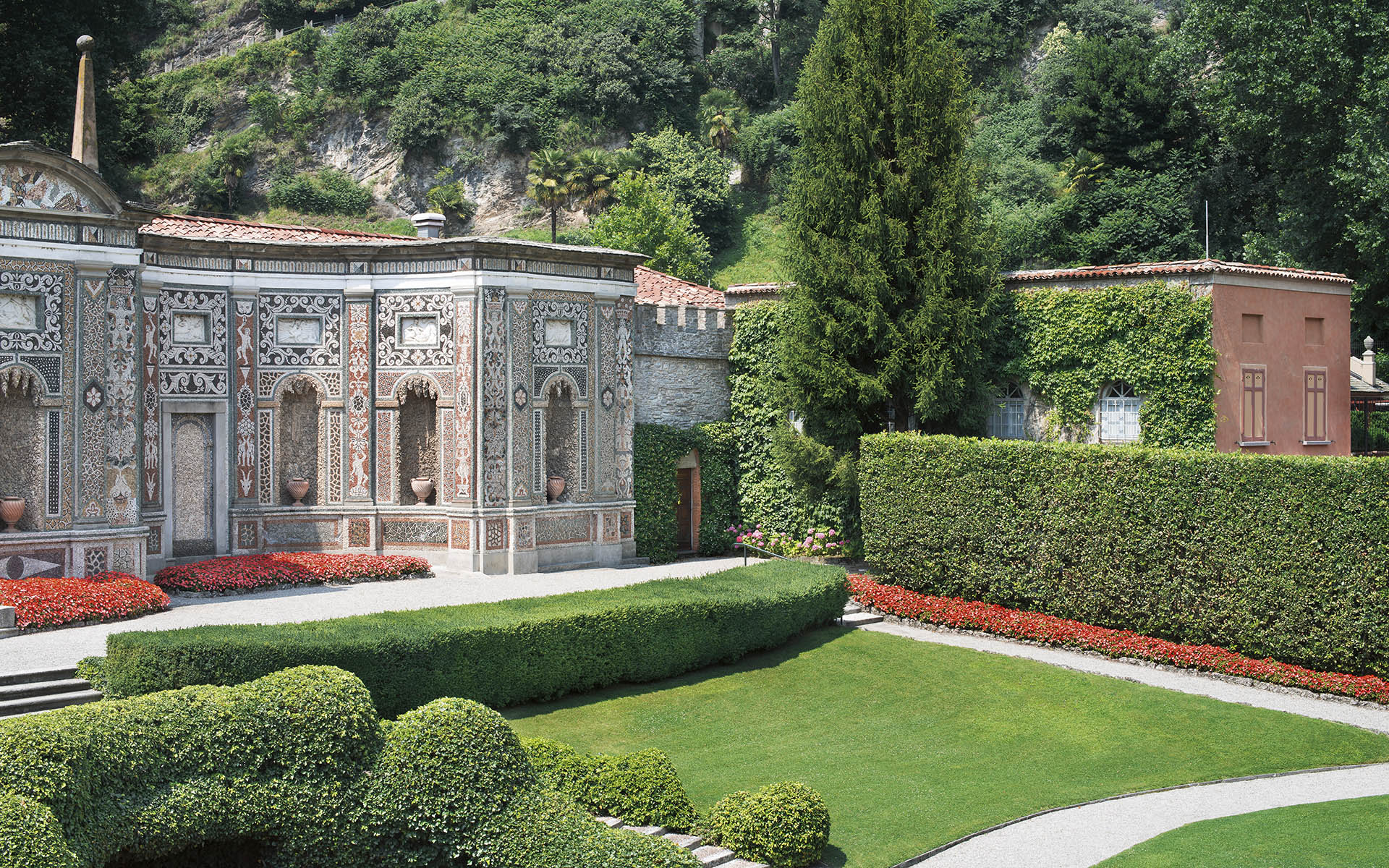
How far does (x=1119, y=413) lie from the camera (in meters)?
21.3

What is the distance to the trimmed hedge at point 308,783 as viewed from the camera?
27.8 feet

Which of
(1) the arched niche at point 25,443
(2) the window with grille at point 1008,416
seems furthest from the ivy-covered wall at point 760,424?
(1) the arched niche at point 25,443

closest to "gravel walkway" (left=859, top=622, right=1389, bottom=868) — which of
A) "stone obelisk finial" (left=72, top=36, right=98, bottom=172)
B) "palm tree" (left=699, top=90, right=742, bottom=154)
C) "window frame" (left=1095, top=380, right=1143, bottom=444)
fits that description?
"window frame" (left=1095, top=380, right=1143, bottom=444)

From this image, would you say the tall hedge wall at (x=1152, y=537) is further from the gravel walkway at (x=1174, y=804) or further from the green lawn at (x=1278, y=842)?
the green lawn at (x=1278, y=842)

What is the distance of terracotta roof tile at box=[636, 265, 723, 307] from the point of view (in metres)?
26.5

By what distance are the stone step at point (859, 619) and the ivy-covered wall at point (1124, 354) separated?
4991 mm

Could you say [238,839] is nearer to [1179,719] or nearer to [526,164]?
[1179,719]

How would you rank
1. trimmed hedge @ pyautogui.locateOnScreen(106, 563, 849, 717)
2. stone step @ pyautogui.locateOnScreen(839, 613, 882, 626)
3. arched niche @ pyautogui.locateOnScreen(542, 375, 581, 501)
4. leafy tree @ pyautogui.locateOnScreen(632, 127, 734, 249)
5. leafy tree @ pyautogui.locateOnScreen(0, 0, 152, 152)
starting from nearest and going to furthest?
1. trimmed hedge @ pyautogui.locateOnScreen(106, 563, 849, 717)
2. stone step @ pyautogui.locateOnScreen(839, 613, 882, 626)
3. arched niche @ pyautogui.locateOnScreen(542, 375, 581, 501)
4. leafy tree @ pyautogui.locateOnScreen(0, 0, 152, 152)
5. leafy tree @ pyautogui.locateOnScreen(632, 127, 734, 249)

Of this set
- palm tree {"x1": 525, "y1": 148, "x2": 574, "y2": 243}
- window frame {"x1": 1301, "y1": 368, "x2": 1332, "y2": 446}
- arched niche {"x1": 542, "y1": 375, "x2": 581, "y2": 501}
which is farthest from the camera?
palm tree {"x1": 525, "y1": 148, "x2": 574, "y2": 243}

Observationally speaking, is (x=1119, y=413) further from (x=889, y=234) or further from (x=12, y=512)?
(x=12, y=512)

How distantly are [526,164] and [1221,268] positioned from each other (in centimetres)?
4812

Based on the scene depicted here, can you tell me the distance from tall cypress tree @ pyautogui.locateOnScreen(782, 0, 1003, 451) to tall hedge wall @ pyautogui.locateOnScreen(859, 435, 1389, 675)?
1537 mm

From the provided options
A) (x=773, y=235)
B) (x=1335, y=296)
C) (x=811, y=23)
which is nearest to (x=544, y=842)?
(x=1335, y=296)

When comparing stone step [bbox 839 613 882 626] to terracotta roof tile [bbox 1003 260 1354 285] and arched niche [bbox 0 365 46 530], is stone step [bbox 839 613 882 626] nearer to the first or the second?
terracotta roof tile [bbox 1003 260 1354 285]
